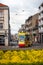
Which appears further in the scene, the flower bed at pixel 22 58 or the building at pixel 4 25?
the building at pixel 4 25

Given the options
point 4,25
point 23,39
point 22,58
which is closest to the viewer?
point 22,58

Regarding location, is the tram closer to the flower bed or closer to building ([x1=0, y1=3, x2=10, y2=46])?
building ([x1=0, y1=3, x2=10, y2=46])

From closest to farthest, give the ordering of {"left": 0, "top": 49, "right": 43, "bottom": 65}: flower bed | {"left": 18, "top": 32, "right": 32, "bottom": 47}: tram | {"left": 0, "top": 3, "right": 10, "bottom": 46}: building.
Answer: {"left": 0, "top": 49, "right": 43, "bottom": 65}: flower bed
{"left": 18, "top": 32, "right": 32, "bottom": 47}: tram
{"left": 0, "top": 3, "right": 10, "bottom": 46}: building

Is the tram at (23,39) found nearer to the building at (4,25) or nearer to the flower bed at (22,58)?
the building at (4,25)

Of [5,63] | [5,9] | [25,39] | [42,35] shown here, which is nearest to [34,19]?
[42,35]

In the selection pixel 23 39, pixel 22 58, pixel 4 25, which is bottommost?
pixel 23 39

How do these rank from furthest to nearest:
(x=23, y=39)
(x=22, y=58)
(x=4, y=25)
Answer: (x=4, y=25), (x=23, y=39), (x=22, y=58)

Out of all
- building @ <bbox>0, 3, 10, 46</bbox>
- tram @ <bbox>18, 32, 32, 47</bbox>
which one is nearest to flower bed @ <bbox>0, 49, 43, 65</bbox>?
tram @ <bbox>18, 32, 32, 47</bbox>

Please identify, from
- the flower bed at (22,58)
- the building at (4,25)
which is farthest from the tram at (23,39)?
the flower bed at (22,58)

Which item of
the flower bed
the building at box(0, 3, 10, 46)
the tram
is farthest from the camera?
the building at box(0, 3, 10, 46)

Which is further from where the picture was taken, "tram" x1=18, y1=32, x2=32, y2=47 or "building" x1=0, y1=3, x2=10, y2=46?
"building" x1=0, y1=3, x2=10, y2=46

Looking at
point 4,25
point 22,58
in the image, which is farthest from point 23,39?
point 22,58

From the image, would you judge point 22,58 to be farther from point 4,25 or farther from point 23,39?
point 4,25

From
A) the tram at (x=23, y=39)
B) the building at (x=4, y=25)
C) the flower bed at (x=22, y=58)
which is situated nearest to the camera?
the flower bed at (x=22, y=58)
